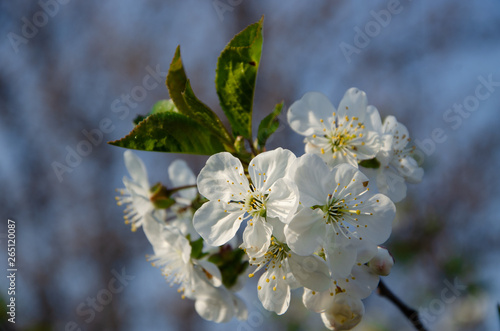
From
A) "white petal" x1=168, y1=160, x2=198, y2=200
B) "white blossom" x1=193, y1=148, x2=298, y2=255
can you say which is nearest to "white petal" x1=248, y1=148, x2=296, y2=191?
"white blossom" x1=193, y1=148, x2=298, y2=255

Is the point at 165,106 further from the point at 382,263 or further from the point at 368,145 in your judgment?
the point at 382,263

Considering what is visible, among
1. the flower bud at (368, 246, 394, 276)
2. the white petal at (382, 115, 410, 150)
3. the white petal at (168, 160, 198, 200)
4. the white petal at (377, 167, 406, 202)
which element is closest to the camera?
the flower bud at (368, 246, 394, 276)

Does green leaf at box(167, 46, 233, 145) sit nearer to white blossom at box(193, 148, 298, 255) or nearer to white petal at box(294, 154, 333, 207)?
white blossom at box(193, 148, 298, 255)

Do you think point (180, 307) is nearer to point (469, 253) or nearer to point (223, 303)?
point (469, 253)

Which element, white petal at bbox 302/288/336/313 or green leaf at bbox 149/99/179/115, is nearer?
white petal at bbox 302/288/336/313

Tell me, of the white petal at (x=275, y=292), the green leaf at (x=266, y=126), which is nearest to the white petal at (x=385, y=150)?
the green leaf at (x=266, y=126)

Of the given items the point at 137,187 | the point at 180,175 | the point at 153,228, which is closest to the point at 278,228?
the point at 153,228
